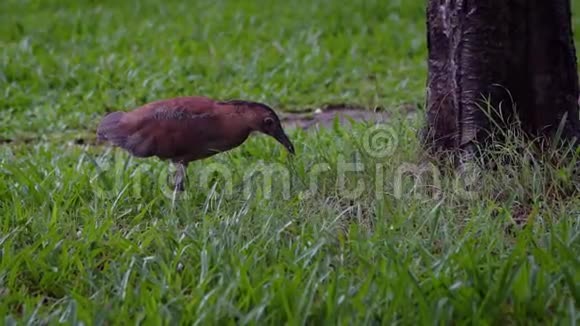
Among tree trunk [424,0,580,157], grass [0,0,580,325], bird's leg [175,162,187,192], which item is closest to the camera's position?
grass [0,0,580,325]

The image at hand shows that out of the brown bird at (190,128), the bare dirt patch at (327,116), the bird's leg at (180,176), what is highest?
the brown bird at (190,128)

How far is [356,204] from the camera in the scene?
4902 mm

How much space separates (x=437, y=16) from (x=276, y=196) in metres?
1.13

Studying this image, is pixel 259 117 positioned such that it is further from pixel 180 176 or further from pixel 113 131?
pixel 113 131

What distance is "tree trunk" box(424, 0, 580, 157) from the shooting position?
4.99 metres

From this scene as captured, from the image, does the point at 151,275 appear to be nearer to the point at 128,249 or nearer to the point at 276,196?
the point at 128,249

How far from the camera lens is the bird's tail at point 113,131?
17.4ft

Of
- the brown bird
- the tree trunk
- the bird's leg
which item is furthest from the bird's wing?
the tree trunk

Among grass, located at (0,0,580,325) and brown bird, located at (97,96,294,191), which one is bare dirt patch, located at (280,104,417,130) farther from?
brown bird, located at (97,96,294,191)

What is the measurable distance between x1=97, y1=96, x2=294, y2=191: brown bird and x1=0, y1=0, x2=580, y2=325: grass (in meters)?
0.21

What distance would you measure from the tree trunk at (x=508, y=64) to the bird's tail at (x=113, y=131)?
157cm

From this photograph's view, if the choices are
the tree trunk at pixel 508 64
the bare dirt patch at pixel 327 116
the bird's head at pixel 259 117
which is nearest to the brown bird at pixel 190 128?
the bird's head at pixel 259 117

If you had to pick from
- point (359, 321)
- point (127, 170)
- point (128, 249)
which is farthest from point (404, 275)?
point (127, 170)

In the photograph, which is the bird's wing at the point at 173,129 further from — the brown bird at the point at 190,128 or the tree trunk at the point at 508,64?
the tree trunk at the point at 508,64
